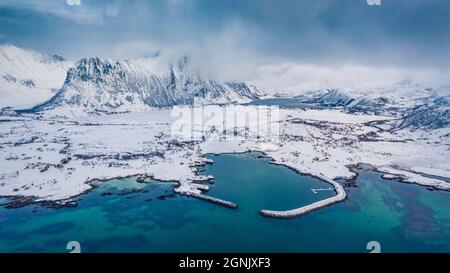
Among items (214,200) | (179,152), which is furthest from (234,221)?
(179,152)

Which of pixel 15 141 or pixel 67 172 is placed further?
pixel 15 141

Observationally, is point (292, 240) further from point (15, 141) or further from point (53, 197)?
point (15, 141)

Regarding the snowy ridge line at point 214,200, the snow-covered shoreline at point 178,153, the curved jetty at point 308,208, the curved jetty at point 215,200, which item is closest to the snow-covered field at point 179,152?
the snow-covered shoreline at point 178,153

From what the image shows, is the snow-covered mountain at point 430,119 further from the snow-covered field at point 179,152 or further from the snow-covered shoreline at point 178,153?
the snow-covered shoreline at point 178,153

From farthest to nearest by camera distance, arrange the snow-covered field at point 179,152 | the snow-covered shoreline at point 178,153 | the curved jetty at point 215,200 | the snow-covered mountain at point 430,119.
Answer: the snow-covered mountain at point 430,119 < the snow-covered field at point 179,152 < the snow-covered shoreline at point 178,153 < the curved jetty at point 215,200

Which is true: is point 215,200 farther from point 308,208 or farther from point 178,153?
point 178,153
